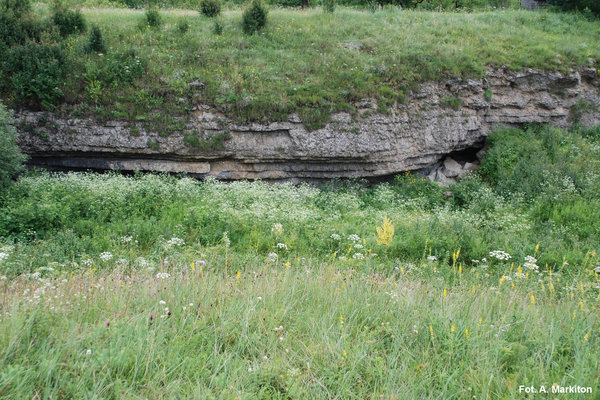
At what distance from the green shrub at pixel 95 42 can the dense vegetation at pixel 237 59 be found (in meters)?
0.04

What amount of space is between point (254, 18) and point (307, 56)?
3.83 m

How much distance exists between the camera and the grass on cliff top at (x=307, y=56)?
13.5 m

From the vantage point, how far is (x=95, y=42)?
14250mm

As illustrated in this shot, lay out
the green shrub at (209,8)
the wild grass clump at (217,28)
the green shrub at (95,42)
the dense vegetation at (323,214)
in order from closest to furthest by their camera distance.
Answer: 1. the dense vegetation at (323,214)
2. the green shrub at (95,42)
3. the wild grass clump at (217,28)
4. the green shrub at (209,8)

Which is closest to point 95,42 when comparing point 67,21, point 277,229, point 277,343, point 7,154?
point 67,21

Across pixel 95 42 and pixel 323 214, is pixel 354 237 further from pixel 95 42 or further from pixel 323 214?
pixel 95 42

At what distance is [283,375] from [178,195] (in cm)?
848

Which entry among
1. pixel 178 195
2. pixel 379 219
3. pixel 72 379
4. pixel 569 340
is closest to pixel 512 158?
pixel 379 219

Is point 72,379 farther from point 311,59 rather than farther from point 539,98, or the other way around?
point 539,98

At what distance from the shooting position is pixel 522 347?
2990 millimetres

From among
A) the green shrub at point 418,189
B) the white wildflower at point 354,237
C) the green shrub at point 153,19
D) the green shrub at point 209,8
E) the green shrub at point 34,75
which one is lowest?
the green shrub at point 418,189

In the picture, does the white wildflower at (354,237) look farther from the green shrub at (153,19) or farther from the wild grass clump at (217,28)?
the green shrub at (153,19)

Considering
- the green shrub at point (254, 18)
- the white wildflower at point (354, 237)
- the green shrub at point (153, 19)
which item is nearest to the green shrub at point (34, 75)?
the green shrub at point (153, 19)

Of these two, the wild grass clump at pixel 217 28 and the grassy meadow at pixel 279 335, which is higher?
the wild grass clump at pixel 217 28
